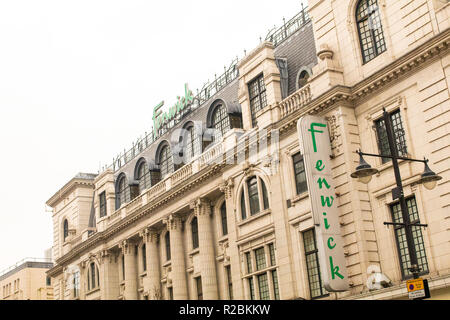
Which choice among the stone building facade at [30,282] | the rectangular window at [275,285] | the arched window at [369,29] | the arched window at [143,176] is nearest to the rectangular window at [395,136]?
the arched window at [369,29]

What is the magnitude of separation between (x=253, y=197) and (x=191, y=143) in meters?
10.8

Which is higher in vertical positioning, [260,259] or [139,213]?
[139,213]

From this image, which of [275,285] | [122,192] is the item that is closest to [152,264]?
[122,192]

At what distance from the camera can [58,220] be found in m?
68.6

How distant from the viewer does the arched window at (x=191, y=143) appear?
44438 mm

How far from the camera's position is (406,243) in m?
27.5

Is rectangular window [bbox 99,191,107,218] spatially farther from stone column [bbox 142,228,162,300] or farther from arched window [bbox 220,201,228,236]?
arched window [bbox 220,201,228,236]

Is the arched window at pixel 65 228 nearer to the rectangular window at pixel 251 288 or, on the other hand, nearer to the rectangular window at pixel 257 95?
the rectangular window at pixel 257 95

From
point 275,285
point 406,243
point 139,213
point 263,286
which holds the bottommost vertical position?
point 275,285

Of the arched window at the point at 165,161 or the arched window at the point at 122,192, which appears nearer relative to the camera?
the arched window at the point at 165,161

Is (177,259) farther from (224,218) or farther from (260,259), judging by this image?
(260,259)

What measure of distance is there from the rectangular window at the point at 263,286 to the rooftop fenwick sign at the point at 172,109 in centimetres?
1708
